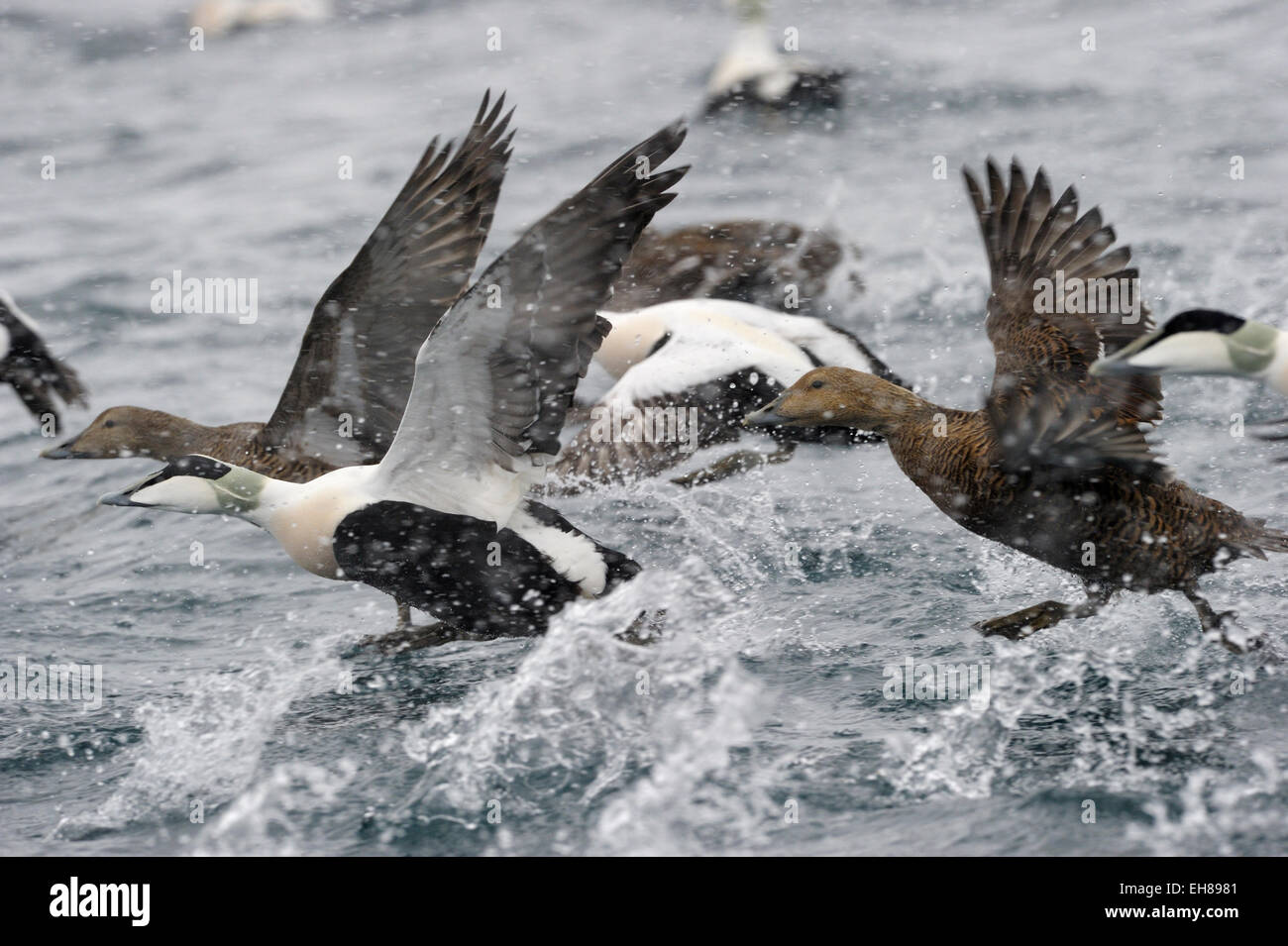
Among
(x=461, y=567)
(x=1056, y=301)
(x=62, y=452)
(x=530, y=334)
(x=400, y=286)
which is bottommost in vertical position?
(x=461, y=567)

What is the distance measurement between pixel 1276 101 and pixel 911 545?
6.33 meters

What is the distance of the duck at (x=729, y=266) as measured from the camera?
719 cm

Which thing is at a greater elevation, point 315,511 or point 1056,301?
point 1056,301

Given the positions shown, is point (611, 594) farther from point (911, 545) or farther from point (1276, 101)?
point (1276, 101)

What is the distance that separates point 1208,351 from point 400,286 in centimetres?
273

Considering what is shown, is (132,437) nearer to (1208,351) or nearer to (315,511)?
(315,511)

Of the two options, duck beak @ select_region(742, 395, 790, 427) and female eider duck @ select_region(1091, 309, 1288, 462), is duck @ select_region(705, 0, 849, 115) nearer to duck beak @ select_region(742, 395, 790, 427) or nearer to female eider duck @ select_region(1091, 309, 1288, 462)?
duck beak @ select_region(742, 395, 790, 427)

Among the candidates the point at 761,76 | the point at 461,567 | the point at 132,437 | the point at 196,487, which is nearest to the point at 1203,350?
the point at 461,567

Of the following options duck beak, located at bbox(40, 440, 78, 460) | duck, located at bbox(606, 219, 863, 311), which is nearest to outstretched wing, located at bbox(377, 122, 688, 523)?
duck beak, located at bbox(40, 440, 78, 460)

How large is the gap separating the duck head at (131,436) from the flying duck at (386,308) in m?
0.89

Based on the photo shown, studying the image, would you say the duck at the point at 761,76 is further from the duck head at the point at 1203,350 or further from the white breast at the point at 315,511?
the duck head at the point at 1203,350

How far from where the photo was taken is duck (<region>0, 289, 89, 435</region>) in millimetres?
6605

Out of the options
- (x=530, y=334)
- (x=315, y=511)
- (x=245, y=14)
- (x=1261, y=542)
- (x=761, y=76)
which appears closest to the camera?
(x=530, y=334)

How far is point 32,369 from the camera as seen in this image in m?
6.82
